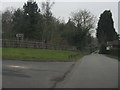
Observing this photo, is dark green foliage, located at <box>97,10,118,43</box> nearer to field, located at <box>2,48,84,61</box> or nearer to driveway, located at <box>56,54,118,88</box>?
field, located at <box>2,48,84,61</box>

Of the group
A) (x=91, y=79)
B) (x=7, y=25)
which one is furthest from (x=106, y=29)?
(x=91, y=79)

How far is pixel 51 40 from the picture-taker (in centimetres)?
7869

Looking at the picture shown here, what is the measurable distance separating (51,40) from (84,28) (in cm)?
1600

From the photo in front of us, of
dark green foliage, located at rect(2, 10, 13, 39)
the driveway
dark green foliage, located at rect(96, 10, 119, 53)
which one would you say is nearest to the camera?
the driveway

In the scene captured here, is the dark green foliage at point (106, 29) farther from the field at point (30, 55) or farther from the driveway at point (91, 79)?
the driveway at point (91, 79)

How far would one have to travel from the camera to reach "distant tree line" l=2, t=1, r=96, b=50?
71750mm

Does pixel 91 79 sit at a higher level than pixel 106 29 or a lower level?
lower

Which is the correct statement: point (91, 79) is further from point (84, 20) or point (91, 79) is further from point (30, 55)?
point (84, 20)

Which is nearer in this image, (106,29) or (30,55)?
(30,55)

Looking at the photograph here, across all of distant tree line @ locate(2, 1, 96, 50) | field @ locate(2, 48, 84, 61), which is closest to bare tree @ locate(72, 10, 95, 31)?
distant tree line @ locate(2, 1, 96, 50)

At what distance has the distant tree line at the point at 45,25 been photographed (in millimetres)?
71750

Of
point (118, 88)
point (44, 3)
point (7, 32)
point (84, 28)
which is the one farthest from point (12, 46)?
point (84, 28)

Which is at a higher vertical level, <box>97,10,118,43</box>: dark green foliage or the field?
<box>97,10,118,43</box>: dark green foliage

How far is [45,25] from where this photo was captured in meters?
73.8
